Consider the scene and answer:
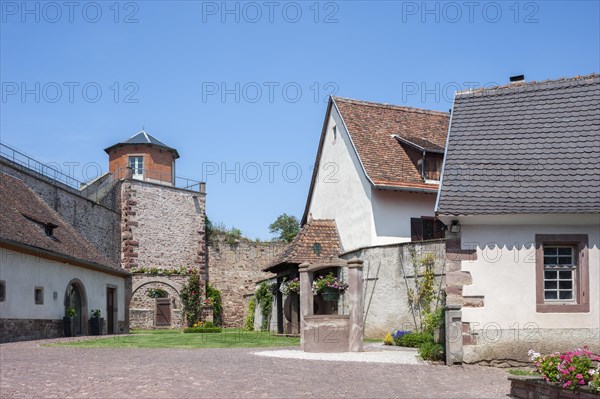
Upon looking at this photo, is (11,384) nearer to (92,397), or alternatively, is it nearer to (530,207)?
(92,397)

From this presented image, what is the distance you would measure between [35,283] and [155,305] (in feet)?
59.4

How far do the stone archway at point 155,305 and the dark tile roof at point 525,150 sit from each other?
2837 cm

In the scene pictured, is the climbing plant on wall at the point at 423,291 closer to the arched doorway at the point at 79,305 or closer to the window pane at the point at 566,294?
the window pane at the point at 566,294

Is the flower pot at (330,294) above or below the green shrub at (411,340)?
above

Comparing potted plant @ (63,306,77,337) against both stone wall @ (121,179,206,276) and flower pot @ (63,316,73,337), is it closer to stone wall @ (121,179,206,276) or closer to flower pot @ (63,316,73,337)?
flower pot @ (63,316,73,337)

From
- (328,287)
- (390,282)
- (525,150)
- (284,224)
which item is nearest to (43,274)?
(328,287)

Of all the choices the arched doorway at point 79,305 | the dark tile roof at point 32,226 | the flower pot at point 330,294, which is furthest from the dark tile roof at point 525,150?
the arched doorway at point 79,305

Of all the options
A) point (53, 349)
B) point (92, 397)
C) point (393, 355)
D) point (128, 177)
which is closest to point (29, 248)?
point (53, 349)

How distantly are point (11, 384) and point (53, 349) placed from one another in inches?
275

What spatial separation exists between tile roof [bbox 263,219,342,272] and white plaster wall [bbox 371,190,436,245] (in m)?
2.08

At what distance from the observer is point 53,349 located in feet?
56.1

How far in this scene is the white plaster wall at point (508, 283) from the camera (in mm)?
13641

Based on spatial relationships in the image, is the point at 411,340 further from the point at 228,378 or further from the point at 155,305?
the point at 155,305

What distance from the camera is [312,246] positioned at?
83.2 feet
